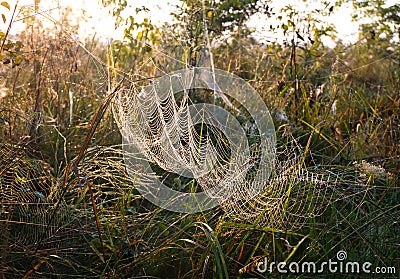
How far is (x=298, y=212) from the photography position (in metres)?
2.39

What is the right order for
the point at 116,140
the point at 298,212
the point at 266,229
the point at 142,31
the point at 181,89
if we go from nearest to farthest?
the point at 266,229 → the point at 298,212 → the point at 116,140 → the point at 181,89 → the point at 142,31

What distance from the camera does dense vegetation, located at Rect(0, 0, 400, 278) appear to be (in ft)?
6.77

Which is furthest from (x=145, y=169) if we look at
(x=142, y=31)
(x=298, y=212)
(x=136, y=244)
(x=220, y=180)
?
(x=142, y=31)

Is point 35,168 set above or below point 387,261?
above

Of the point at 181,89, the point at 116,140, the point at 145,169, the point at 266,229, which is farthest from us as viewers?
the point at 181,89

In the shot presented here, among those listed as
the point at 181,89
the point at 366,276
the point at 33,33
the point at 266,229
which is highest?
the point at 33,33

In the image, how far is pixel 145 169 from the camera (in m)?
2.69

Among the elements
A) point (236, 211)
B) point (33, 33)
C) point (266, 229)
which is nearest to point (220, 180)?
point (236, 211)

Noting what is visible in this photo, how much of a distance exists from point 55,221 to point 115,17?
1.51 metres

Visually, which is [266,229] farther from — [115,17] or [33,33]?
[33,33]

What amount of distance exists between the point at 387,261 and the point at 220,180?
793 mm

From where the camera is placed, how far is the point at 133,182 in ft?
7.90

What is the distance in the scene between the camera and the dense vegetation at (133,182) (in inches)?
81.3

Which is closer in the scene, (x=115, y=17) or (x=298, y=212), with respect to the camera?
(x=298, y=212)
